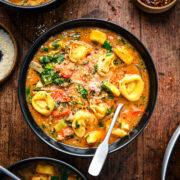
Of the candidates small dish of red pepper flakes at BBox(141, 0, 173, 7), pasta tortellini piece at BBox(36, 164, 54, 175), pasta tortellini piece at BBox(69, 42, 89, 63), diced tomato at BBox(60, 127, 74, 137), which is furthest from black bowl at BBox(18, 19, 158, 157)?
small dish of red pepper flakes at BBox(141, 0, 173, 7)

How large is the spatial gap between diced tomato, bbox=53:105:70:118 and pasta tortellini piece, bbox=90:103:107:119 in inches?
13.3

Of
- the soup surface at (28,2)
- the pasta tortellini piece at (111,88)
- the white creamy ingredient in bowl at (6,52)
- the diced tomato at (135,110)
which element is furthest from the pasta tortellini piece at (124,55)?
the white creamy ingredient in bowl at (6,52)

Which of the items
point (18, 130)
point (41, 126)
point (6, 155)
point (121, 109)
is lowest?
point (6, 155)

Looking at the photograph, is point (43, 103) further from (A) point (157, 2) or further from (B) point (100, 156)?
(A) point (157, 2)

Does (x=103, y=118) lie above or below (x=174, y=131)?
above

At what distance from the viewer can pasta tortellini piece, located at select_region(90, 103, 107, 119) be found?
3291mm

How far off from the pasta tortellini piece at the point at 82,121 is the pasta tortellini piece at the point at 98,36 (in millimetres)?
981

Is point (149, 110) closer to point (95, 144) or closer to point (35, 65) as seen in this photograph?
point (95, 144)

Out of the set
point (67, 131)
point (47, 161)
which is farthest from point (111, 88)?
point (47, 161)

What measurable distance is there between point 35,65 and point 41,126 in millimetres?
839

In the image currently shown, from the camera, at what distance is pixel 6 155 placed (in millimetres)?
3814

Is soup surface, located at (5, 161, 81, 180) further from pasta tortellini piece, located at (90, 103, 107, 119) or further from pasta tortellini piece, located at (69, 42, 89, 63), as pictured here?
pasta tortellini piece, located at (69, 42, 89, 63)

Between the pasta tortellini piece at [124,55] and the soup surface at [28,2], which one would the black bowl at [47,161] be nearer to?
the pasta tortellini piece at [124,55]

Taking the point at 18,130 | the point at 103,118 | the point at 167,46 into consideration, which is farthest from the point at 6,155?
the point at 167,46
